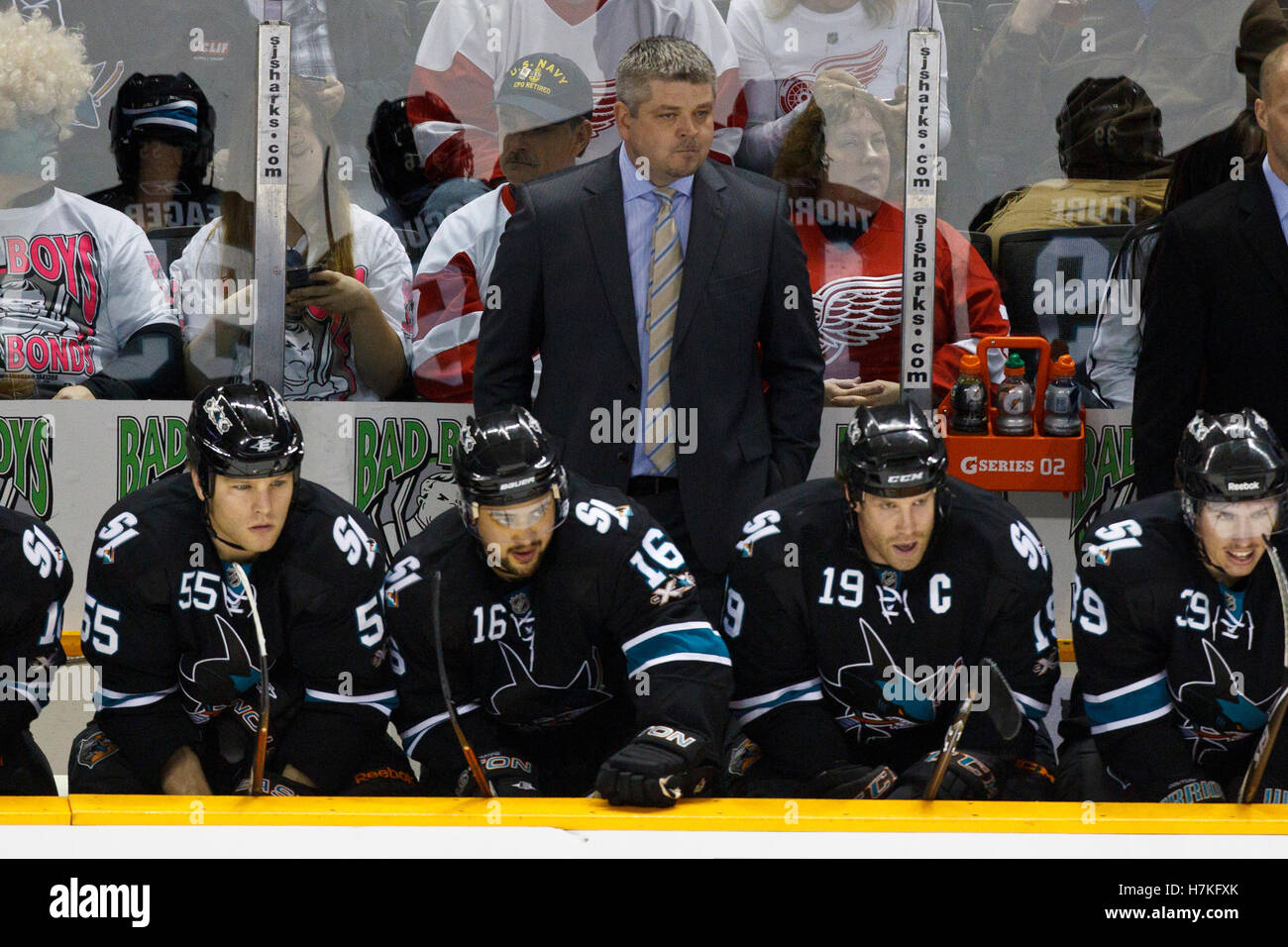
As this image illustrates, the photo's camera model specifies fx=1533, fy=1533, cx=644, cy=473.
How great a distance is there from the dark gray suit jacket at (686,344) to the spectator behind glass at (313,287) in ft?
2.81

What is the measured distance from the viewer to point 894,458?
3.14 metres

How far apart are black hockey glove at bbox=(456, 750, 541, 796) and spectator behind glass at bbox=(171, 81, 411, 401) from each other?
1.73 meters

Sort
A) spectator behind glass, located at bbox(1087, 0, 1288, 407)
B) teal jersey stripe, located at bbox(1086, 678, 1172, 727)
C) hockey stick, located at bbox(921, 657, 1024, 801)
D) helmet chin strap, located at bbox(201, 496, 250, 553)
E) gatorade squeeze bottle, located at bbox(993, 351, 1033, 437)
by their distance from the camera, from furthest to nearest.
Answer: spectator behind glass, located at bbox(1087, 0, 1288, 407)
gatorade squeeze bottle, located at bbox(993, 351, 1033, 437)
helmet chin strap, located at bbox(201, 496, 250, 553)
teal jersey stripe, located at bbox(1086, 678, 1172, 727)
hockey stick, located at bbox(921, 657, 1024, 801)

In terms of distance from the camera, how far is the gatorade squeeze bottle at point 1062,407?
4465mm

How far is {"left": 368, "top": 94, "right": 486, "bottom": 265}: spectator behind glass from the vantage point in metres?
4.68

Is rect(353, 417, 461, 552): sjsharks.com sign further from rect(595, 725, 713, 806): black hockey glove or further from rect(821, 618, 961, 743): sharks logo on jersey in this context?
rect(595, 725, 713, 806): black hockey glove

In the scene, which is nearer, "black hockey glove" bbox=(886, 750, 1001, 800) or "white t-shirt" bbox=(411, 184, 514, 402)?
"black hockey glove" bbox=(886, 750, 1001, 800)

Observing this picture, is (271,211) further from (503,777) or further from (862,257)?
(503,777)

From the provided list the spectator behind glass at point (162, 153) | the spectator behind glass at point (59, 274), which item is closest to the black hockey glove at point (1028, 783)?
the spectator behind glass at point (59, 274)

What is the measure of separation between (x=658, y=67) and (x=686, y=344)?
676mm

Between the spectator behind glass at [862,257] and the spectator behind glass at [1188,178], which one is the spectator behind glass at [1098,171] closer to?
the spectator behind glass at [1188,178]

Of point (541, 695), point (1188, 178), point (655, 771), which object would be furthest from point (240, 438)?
point (1188, 178)

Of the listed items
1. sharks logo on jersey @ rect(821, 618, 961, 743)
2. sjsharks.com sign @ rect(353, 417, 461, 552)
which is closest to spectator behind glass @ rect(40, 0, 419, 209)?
sjsharks.com sign @ rect(353, 417, 461, 552)
